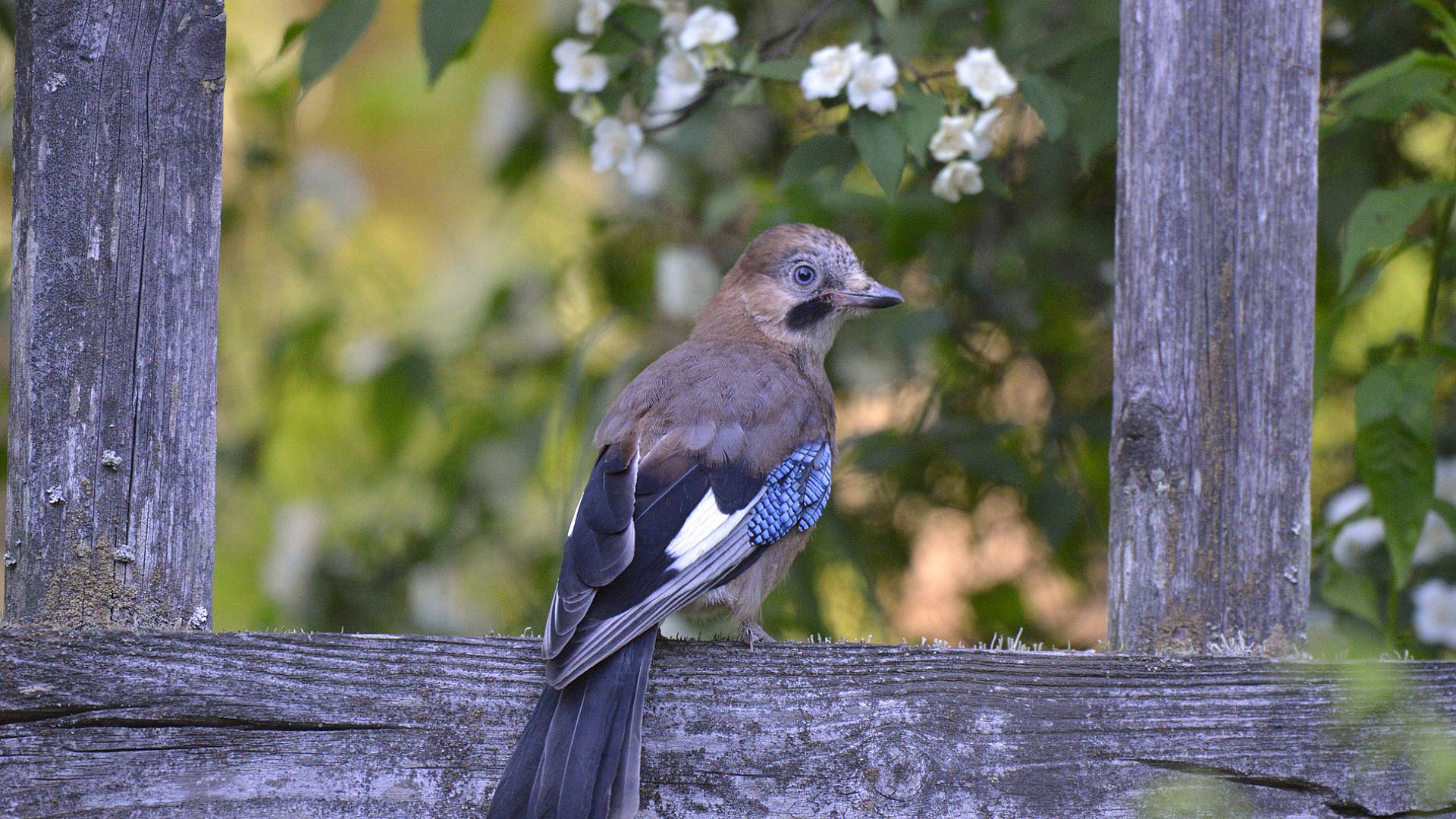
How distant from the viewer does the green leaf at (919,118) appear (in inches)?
94.0

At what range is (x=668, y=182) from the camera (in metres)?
3.98

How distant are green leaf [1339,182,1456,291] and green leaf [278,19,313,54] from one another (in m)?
1.77

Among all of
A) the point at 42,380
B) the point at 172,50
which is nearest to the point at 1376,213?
the point at 172,50

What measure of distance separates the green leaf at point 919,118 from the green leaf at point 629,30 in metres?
0.55

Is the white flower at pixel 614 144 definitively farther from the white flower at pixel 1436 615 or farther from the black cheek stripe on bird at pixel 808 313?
the white flower at pixel 1436 615

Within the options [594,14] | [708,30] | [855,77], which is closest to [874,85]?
[855,77]

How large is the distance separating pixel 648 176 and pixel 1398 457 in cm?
209

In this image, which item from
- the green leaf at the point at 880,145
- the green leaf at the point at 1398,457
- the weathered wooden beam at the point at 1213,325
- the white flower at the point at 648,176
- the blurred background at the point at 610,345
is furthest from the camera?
the white flower at the point at 648,176

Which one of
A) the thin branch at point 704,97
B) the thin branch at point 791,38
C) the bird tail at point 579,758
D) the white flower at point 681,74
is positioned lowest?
the bird tail at point 579,758

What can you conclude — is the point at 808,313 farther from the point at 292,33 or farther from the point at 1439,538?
the point at 1439,538

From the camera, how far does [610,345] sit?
4.02 metres

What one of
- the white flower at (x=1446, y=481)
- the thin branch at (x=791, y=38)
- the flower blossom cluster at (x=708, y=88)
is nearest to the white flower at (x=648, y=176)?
the thin branch at (x=791, y=38)

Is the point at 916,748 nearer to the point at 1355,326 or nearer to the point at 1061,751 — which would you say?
the point at 1061,751

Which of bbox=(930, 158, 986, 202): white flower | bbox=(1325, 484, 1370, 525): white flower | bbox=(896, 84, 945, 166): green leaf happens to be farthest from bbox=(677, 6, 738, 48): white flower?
bbox=(1325, 484, 1370, 525): white flower
